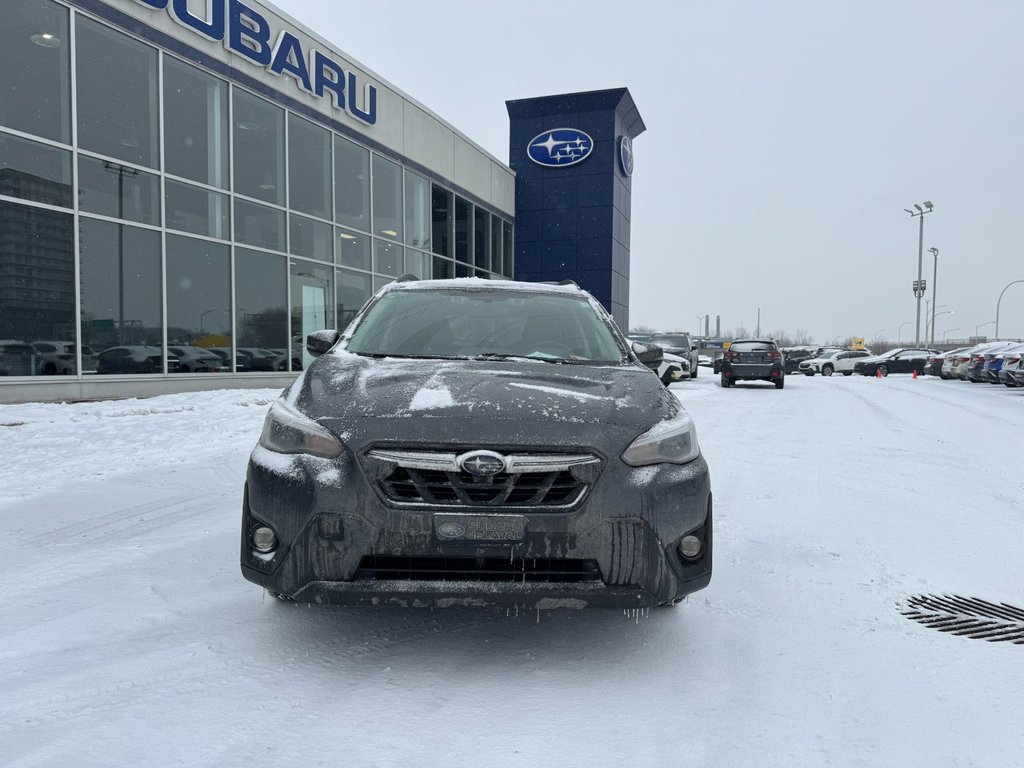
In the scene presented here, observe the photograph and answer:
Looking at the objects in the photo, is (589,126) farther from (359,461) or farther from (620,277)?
(359,461)

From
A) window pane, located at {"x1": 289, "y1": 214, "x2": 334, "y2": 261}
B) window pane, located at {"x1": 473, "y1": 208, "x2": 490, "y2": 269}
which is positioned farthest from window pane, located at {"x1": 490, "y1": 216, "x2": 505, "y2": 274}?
window pane, located at {"x1": 289, "y1": 214, "x2": 334, "y2": 261}

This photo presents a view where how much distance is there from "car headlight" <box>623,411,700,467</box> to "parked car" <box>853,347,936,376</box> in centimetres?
3771

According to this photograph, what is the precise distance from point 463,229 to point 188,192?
13077 mm

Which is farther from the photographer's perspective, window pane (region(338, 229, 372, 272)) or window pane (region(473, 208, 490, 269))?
window pane (region(473, 208, 490, 269))

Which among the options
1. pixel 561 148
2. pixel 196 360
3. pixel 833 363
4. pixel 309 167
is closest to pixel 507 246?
pixel 561 148

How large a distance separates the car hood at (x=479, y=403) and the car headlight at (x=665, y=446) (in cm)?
4

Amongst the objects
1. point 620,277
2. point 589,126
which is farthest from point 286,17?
point 620,277

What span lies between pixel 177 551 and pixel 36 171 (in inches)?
370

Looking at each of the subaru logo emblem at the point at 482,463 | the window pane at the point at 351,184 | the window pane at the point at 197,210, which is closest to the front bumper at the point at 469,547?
the subaru logo emblem at the point at 482,463

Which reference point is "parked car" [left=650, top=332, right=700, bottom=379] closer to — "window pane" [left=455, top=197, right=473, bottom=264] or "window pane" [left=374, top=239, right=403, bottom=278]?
"window pane" [left=455, top=197, right=473, bottom=264]

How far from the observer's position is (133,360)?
1191 cm

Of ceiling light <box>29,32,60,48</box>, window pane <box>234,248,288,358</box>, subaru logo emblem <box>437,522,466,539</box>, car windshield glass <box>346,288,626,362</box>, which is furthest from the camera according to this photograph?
window pane <box>234,248,288,358</box>

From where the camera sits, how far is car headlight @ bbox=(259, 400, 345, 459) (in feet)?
8.77

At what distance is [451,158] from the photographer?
2397 centimetres
